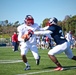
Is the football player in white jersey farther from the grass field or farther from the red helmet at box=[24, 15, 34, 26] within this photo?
the grass field

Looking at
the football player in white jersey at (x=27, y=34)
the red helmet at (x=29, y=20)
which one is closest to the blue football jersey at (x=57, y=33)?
the football player in white jersey at (x=27, y=34)

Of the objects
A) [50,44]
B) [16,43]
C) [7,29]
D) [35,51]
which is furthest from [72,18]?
[35,51]

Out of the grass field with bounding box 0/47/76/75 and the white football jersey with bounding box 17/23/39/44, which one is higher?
the white football jersey with bounding box 17/23/39/44

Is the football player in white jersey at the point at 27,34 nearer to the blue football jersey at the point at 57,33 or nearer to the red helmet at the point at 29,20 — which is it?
the red helmet at the point at 29,20

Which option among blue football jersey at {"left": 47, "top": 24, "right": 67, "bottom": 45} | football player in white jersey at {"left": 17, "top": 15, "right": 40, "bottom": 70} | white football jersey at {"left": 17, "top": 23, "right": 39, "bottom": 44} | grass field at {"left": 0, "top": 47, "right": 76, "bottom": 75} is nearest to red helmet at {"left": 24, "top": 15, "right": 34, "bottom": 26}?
football player in white jersey at {"left": 17, "top": 15, "right": 40, "bottom": 70}

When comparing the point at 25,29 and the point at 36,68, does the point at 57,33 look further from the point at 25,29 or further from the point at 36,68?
the point at 36,68

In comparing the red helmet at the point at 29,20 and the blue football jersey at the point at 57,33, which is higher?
the red helmet at the point at 29,20

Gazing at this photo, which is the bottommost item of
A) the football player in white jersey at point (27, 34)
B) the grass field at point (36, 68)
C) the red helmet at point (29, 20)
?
the grass field at point (36, 68)

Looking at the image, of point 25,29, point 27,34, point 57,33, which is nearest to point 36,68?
point 27,34

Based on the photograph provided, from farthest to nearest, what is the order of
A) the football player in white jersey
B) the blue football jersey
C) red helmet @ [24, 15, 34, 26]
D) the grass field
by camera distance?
1. red helmet @ [24, 15, 34, 26]
2. the football player in white jersey
3. the blue football jersey
4. the grass field

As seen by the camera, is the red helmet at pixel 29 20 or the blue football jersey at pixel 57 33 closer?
the blue football jersey at pixel 57 33

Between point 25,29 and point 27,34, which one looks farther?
point 25,29

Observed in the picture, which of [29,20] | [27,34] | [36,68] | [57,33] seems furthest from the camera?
[36,68]

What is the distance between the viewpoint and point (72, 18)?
8588cm
